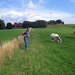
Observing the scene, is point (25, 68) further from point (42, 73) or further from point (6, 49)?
point (6, 49)

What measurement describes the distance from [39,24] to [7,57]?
125251 mm

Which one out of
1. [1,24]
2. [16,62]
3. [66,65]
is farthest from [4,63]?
[1,24]

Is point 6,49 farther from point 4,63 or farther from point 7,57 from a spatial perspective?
point 4,63

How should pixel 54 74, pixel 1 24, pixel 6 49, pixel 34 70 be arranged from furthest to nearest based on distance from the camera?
pixel 1 24 < pixel 6 49 < pixel 34 70 < pixel 54 74

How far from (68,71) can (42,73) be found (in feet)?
4.57

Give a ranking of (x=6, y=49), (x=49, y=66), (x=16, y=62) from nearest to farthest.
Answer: (x=49, y=66)
(x=16, y=62)
(x=6, y=49)

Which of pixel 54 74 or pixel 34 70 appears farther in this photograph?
pixel 34 70

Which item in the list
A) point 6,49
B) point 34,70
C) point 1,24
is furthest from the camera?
point 1,24

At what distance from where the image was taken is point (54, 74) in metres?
9.62

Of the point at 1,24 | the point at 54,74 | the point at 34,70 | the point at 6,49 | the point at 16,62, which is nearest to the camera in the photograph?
the point at 54,74

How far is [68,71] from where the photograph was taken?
33.3 ft

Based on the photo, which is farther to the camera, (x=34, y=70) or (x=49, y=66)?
(x=49, y=66)

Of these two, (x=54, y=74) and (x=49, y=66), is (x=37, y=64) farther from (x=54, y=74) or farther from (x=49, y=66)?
(x=54, y=74)

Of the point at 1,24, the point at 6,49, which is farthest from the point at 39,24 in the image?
the point at 6,49
